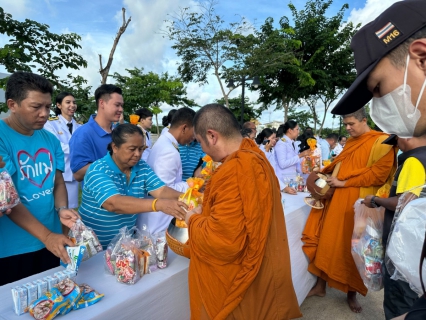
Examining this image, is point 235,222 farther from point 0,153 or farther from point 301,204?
point 301,204

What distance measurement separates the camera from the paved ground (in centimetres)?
295

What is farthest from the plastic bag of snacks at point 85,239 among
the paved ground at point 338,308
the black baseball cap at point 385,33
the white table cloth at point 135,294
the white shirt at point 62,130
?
the white shirt at point 62,130

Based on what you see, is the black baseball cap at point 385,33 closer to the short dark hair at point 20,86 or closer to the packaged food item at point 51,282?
the packaged food item at point 51,282

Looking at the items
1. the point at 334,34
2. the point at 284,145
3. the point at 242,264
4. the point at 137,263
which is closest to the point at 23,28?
the point at 284,145

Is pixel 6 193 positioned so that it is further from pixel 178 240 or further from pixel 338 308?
pixel 338 308

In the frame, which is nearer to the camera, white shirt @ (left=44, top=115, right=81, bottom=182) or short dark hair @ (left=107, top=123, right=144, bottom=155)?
short dark hair @ (left=107, top=123, right=144, bottom=155)

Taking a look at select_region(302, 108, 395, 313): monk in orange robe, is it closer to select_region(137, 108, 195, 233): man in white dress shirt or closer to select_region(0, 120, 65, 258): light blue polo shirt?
select_region(137, 108, 195, 233): man in white dress shirt

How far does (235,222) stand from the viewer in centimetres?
138

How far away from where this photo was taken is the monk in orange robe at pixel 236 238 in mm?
1398

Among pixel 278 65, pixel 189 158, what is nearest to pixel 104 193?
pixel 189 158

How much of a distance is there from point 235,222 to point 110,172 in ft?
3.59

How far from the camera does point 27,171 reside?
1.87 meters

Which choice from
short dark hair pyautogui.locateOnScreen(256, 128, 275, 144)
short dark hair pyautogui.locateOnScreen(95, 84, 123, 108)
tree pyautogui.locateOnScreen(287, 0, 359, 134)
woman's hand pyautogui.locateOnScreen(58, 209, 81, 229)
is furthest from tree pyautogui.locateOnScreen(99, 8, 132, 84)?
tree pyautogui.locateOnScreen(287, 0, 359, 134)

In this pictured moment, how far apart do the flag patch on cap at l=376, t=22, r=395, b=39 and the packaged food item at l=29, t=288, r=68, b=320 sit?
5.34 feet
